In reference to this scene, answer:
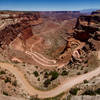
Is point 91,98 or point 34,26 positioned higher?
point 34,26

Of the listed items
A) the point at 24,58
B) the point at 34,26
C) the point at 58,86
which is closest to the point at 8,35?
the point at 24,58

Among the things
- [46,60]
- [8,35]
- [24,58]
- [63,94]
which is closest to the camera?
[63,94]

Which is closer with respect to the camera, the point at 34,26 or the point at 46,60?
the point at 46,60

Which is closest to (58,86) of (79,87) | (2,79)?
(79,87)

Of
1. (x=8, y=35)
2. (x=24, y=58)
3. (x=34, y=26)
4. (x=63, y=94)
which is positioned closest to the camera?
(x=63, y=94)

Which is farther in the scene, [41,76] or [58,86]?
[41,76]

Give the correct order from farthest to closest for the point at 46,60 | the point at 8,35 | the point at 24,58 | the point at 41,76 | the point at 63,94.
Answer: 1. the point at 8,35
2. the point at 46,60
3. the point at 24,58
4. the point at 41,76
5. the point at 63,94

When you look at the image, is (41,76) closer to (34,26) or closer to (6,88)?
(6,88)

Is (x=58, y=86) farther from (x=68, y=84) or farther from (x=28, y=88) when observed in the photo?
(x=28, y=88)

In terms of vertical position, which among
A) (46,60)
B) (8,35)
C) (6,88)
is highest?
(8,35)
